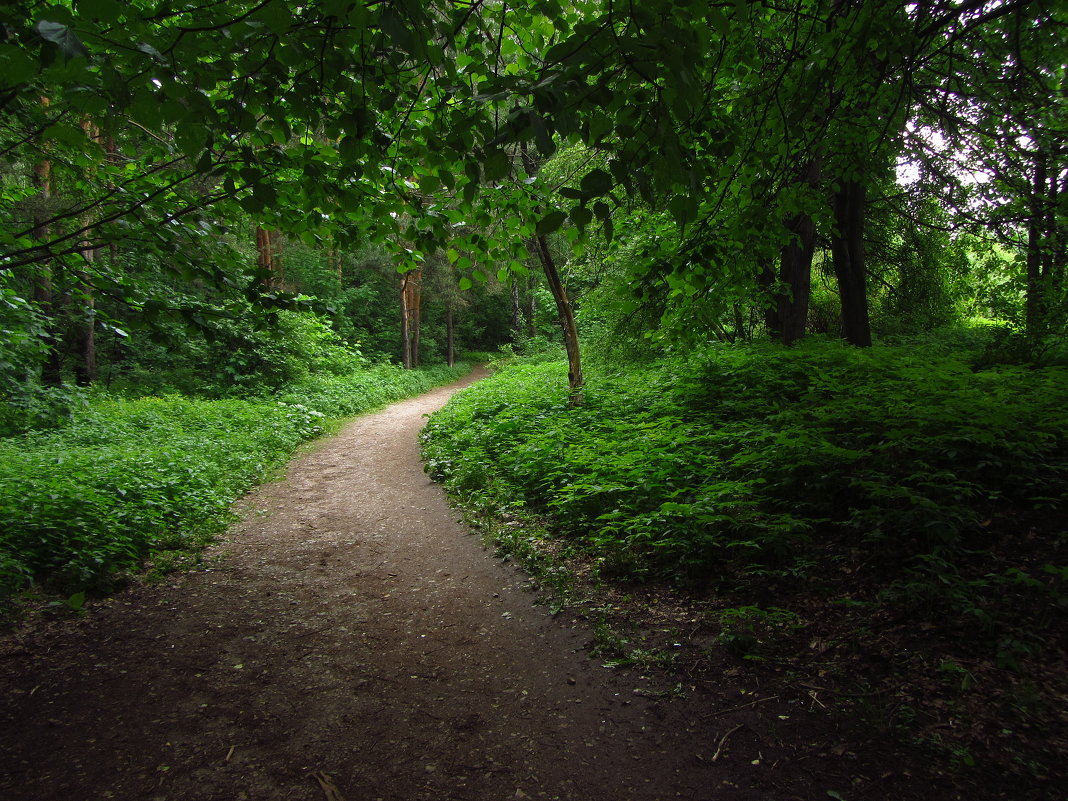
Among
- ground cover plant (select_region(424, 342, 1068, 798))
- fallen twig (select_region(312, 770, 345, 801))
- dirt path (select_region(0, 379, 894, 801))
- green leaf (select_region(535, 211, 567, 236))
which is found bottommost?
fallen twig (select_region(312, 770, 345, 801))

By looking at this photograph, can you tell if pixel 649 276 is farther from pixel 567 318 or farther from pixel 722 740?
pixel 567 318

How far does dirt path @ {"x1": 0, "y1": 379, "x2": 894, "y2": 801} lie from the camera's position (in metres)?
2.70

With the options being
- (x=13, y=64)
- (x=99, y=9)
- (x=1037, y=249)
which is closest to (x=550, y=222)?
(x=99, y=9)

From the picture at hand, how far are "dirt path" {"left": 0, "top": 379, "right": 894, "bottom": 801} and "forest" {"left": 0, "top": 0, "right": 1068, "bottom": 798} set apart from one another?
1.62ft

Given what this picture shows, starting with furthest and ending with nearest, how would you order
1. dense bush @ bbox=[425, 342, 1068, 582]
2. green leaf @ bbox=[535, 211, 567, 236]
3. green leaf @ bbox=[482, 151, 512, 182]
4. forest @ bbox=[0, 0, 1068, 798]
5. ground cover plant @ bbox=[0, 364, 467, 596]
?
ground cover plant @ bbox=[0, 364, 467, 596]
dense bush @ bbox=[425, 342, 1068, 582]
forest @ bbox=[0, 0, 1068, 798]
green leaf @ bbox=[482, 151, 512, 182]
green leaf @ bbox=[535, 211, 567, 236]

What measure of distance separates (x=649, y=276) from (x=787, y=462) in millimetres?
2134

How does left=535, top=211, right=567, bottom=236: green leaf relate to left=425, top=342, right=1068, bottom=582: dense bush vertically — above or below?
above

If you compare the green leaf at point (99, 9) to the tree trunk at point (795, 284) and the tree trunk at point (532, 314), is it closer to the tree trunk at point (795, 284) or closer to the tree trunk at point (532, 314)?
the tree trunk at point (795, 284)

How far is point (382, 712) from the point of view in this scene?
331 cm

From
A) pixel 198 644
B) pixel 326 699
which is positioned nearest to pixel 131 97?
pixel 326 699

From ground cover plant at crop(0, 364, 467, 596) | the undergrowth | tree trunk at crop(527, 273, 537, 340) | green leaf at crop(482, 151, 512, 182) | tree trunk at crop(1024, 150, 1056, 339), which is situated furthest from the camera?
tree trunk at crop(527, 273, 537, 340)

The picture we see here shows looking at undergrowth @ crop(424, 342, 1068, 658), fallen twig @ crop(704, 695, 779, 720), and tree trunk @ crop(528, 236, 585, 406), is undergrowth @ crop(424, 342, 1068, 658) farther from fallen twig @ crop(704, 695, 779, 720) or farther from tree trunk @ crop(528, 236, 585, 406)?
tree trunk @ crop(528, 236, 585, 406)

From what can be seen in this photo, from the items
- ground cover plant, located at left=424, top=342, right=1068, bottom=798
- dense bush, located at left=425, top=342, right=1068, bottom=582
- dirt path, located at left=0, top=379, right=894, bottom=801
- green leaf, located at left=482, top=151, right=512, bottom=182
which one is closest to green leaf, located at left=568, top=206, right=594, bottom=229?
green leaf, located at left=482, top=151, right=512, bottom=182

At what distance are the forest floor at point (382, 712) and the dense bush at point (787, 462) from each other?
1203 mm
